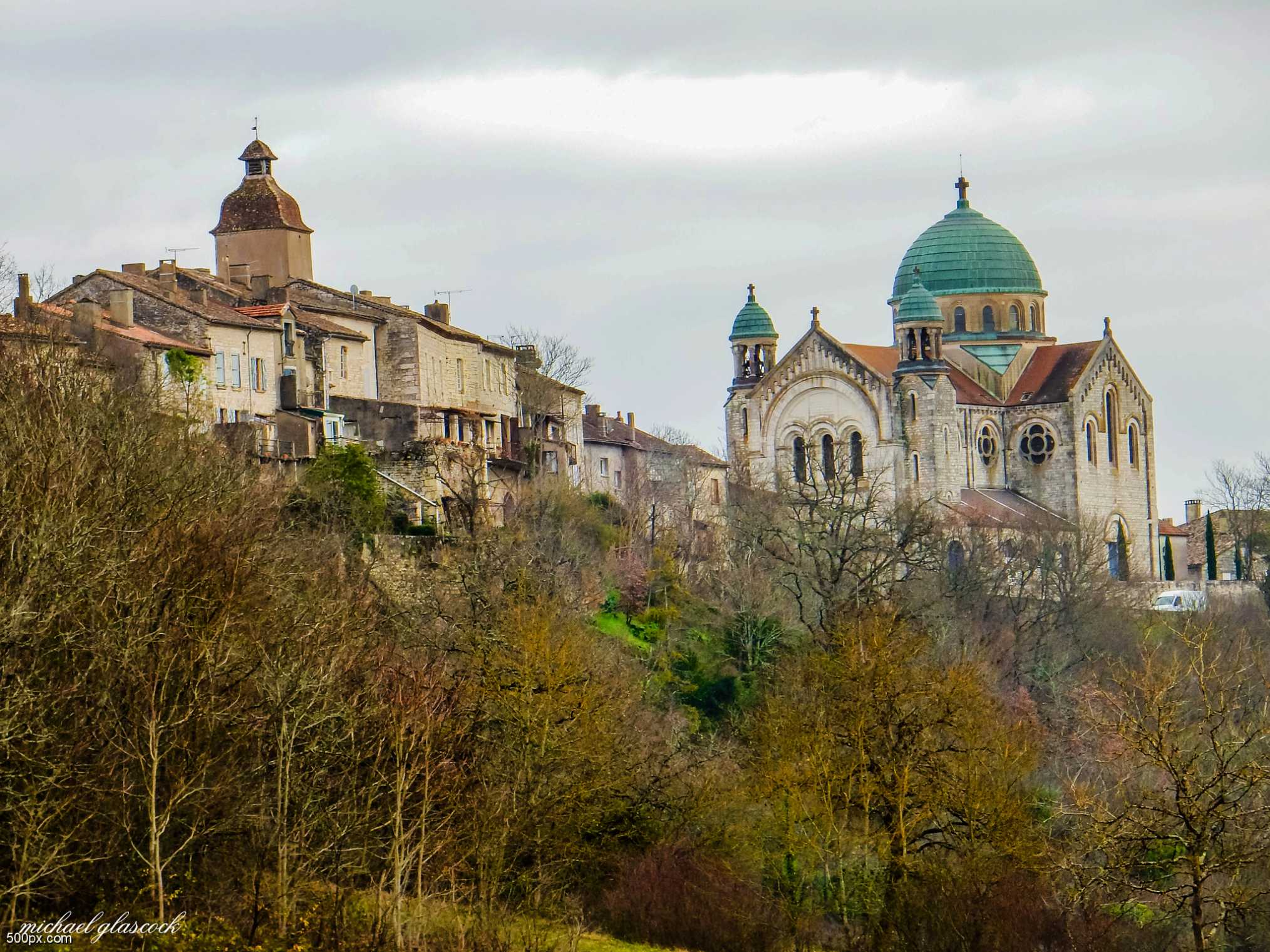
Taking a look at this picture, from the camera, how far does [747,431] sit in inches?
3691

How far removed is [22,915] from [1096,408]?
75275 mm

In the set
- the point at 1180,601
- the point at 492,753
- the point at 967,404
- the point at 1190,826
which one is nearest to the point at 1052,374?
the point at 967,404

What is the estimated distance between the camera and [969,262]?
333 ft

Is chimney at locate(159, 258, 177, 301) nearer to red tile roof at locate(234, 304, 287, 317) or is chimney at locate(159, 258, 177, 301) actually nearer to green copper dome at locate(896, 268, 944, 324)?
red tile roof at locate(234, 304, 287, 317)

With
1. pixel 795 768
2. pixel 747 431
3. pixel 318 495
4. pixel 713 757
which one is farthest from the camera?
pixel 747 431

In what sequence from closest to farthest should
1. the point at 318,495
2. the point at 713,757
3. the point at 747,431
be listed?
the point at 713,757
the point at 318,495
the point at 747,431

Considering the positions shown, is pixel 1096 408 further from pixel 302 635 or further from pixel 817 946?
pixel 302 635

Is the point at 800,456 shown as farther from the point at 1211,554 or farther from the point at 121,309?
the point at 121,309

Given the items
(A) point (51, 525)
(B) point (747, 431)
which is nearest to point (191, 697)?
(A) point (51, 525)

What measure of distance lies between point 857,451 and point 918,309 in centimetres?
594

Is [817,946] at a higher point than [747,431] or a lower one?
A: lower

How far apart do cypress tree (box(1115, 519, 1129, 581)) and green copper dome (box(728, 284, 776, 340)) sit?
16939 millimetres

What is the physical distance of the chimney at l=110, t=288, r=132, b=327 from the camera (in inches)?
2211

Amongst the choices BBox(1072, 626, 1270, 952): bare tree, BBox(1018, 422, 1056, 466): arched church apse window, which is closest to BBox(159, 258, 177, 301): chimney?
BBox(1072, 626, 1270, 952): bare tree
